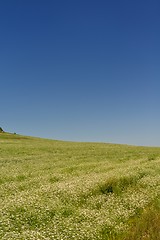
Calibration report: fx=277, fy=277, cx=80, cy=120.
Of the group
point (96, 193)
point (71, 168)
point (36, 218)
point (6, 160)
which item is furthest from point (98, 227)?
point (6, 160)

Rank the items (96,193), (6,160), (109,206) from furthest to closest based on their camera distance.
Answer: (6,160), (96,193), (109,206)

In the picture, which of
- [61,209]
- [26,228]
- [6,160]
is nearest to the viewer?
[26,228]

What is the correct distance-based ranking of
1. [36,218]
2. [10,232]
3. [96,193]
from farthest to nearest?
[96,193] < [36,218] < [10,232]

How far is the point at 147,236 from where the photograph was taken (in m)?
9.38

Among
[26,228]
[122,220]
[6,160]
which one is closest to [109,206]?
[122,220]

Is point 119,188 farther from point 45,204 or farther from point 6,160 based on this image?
point 6,160

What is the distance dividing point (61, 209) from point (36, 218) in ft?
4.62

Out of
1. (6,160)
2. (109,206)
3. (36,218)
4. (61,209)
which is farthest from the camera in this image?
(6,160)

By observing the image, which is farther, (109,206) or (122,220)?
(109,206)

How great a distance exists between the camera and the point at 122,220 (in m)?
11.1

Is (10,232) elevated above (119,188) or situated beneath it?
situated beneath

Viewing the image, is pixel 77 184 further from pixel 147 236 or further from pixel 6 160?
pixel 6 160

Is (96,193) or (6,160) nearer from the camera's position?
(96,193)

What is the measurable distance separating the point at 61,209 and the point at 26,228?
2195 mm
